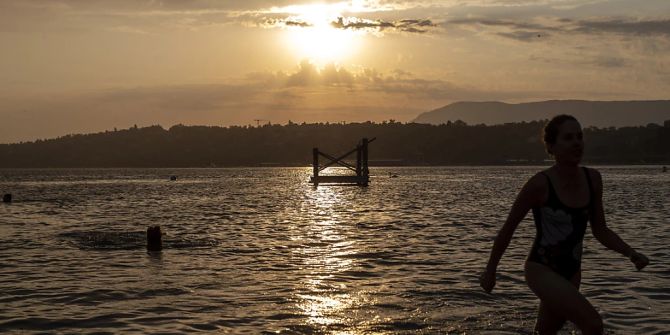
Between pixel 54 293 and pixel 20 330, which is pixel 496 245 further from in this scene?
pixel 54 293

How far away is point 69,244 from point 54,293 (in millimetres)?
9092

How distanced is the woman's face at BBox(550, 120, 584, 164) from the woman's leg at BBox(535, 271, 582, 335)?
1005 mm

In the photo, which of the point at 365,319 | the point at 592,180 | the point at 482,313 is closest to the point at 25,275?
the point at 365,319

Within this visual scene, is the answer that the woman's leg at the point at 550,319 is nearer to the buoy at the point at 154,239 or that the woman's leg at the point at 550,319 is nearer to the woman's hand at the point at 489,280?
the woman's hand at the point at 489,280

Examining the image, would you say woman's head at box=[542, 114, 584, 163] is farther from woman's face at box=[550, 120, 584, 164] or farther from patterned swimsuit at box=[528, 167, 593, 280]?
patterned swimsuit at box=[528, 167, 593, 280]

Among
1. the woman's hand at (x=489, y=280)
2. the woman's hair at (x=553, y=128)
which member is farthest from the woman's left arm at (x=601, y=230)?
the woman's hand at (x=489, y=280)

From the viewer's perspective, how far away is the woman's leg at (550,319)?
6938 millimetres

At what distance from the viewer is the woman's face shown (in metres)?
6.70

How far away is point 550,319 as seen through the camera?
23.0 feet

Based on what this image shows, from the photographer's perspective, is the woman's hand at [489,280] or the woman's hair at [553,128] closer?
the woman's hand at [489,280]

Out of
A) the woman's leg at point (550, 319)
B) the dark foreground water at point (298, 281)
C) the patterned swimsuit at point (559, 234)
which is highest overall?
the patterned swimsuit at point (559, 234)

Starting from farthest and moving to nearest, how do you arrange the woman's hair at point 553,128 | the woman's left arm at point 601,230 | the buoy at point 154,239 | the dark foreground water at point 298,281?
the buoy at point 154,239 < the dark foreground water at point 298,281 < the woman's left arm at point 601,230 < the woman's hair at point 553,128

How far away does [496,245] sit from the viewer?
684 cm

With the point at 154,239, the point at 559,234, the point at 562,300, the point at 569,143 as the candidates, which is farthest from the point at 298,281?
the point at 569,143
